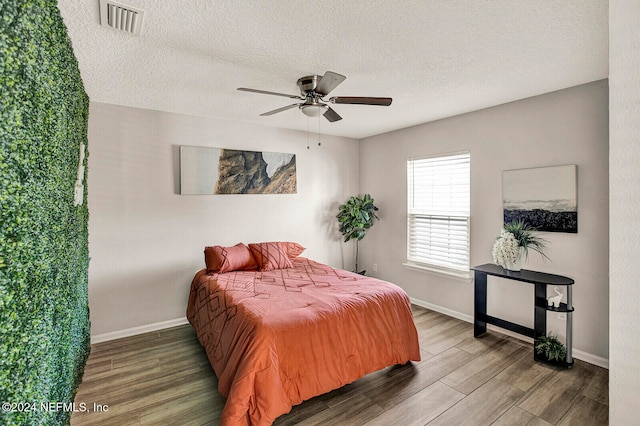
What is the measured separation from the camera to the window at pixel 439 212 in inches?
159

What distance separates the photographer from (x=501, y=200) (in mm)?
3588

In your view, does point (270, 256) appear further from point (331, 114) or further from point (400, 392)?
point (400, 392)

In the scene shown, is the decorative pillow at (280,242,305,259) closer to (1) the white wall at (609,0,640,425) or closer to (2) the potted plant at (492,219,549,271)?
(2) the potted plant at (492,219,549,271)

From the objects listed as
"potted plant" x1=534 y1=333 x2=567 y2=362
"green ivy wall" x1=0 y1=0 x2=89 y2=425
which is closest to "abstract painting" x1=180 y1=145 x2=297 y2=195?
"green ivy wall" x1=0 y1=0 x2=89 y2=425

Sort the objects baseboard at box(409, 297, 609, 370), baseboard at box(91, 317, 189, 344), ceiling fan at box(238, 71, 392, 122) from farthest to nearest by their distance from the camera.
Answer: baseboard at box(91, 317, 189, 344) < baseboard at box(409, 297, 609, 370) < ceiling fan at box(238, 71, 392, 122)

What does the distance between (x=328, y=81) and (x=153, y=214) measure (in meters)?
2.73

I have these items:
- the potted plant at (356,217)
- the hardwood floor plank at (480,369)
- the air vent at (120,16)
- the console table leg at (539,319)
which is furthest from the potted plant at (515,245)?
the air vent at (120,16)

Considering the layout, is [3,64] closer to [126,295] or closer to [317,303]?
[317,303]

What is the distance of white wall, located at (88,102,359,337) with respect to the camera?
3475 mm

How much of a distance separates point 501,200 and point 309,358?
110 inches

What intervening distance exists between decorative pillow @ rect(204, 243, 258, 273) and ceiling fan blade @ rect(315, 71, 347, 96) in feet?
7.07

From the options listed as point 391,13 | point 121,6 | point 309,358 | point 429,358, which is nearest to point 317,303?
point 309,358

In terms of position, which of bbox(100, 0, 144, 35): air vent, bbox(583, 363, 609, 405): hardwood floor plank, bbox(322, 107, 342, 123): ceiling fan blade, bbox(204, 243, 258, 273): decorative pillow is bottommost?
bbox(583, 363, 609, 405): hardwood floor plank

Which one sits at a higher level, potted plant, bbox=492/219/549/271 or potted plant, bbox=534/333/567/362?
potted plant, bbox=492/219/549/271
